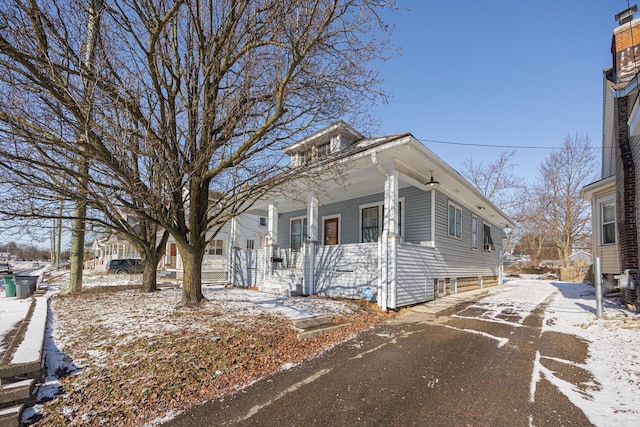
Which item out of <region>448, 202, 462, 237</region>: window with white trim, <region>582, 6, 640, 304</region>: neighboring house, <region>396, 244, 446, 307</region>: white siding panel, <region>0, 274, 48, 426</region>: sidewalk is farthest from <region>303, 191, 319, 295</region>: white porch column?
<region>582, 6, 640, 304</region>: neighboring house

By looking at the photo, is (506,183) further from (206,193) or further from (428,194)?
(206,193)

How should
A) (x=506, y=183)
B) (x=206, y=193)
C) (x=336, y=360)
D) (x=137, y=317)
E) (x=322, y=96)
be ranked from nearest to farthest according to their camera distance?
(x=336, y=360) < (x=137, y=317) < (x=322, y=96) < (x=206, y=193) < (x=506, y=183)

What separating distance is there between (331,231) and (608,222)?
9.06m

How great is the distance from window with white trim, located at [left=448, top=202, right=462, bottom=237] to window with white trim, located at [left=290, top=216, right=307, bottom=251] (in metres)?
5.69

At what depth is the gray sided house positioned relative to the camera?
770 centimetres

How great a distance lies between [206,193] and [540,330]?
7007mm

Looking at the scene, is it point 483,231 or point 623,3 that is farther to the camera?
point 483,231

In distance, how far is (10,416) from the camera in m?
2.60

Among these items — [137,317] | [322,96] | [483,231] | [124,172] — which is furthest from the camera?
[483,231]

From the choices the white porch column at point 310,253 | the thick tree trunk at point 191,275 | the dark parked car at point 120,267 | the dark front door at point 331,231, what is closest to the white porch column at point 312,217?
the white porch column at point 310,253

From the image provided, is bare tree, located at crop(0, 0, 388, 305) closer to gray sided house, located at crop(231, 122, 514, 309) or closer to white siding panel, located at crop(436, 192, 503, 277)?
gray sided house, located at crop(231, 122, 514, 309)

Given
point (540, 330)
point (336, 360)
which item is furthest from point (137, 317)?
point (540, 330)

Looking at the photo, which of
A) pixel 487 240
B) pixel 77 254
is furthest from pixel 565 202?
pixel 77 254

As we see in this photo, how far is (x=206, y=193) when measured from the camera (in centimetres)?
671
